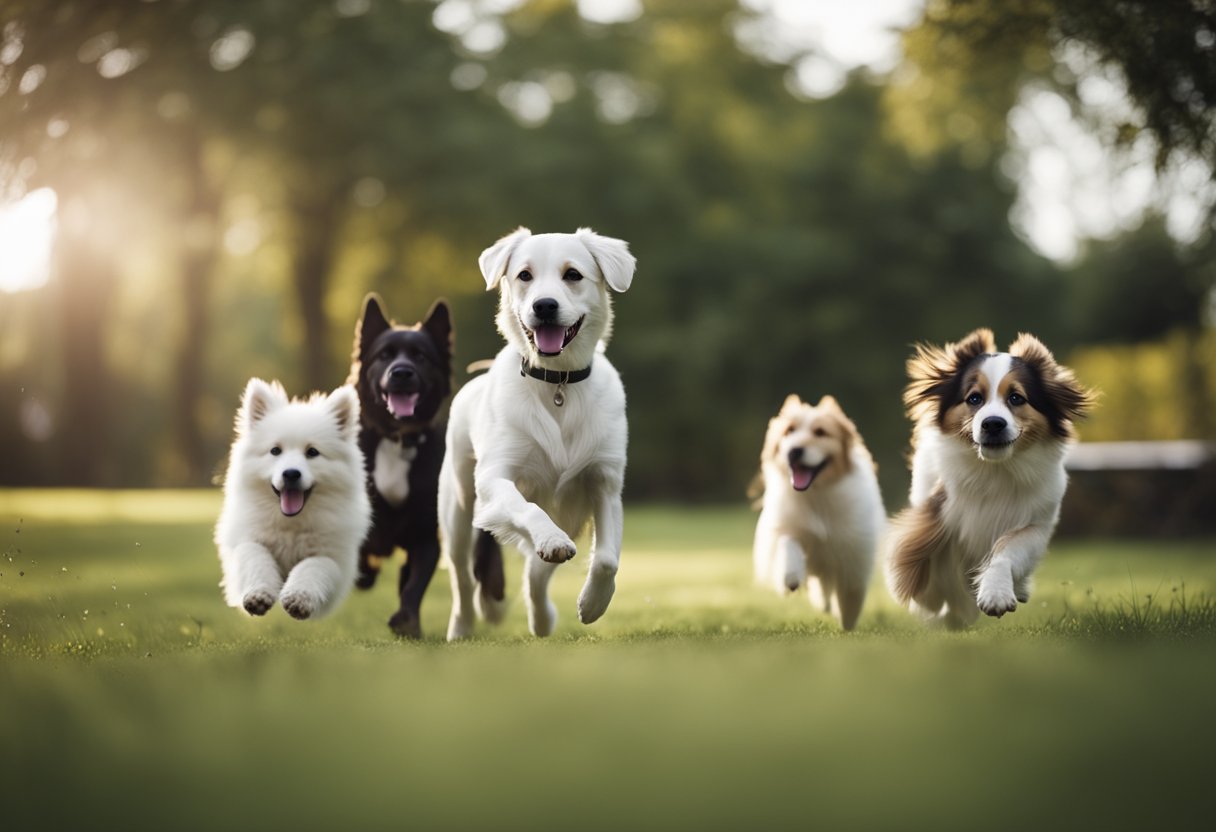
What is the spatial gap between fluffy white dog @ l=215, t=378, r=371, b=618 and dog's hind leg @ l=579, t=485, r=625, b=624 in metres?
1.19

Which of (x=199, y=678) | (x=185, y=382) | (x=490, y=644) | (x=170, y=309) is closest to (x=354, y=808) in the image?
(x=199, y=678)

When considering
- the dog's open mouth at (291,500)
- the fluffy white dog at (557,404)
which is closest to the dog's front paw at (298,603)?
the dog's open mouth at (291,500)

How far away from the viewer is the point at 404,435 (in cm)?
645

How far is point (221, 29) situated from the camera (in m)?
15.4

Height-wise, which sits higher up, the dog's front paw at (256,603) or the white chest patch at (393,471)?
the white chest patch at (393,471)

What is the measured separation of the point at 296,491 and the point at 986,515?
317cm

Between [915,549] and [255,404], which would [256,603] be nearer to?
[255,404]

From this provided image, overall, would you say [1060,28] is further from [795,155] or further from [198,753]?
[795,155]

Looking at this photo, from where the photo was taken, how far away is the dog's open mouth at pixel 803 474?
21.6 ft

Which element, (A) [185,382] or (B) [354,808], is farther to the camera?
(A) [185,382]

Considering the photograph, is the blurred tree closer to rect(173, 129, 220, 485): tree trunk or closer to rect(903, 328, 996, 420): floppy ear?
rect(903, 328, 996, 420): floppy ear

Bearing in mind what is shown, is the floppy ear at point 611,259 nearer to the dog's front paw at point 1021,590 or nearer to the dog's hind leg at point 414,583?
the dog's hind leg at point 414,583

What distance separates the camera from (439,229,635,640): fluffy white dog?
17.2 ft

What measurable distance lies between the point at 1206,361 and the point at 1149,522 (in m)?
8.40
